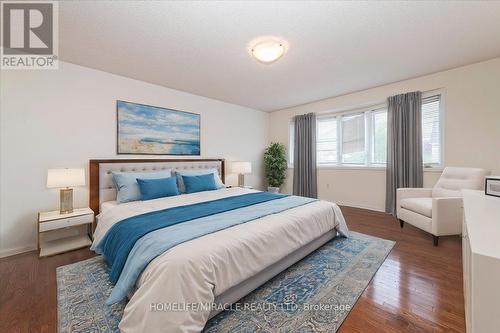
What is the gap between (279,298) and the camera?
65.6 inches

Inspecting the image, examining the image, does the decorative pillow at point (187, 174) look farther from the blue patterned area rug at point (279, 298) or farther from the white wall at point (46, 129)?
the blue patterned area rug at point (279, 298)

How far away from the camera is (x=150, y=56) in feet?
8.86

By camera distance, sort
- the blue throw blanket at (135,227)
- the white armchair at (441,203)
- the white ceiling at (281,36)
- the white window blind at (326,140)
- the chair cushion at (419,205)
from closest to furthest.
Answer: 1. the blue throw blanket at (135,227)
2. the white ceiling at (281,36)
3. the white armchair at (441,203)
4. the chair cushion at (419,205)
5. the white window blind at (326,140)

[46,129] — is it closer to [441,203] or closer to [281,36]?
[281,36]

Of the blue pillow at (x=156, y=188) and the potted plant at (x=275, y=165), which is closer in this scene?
the blue pillow at (x=156, y=188)

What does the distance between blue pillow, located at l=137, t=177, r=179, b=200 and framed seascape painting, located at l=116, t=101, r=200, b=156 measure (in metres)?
0.82

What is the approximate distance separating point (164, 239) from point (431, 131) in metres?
4.51

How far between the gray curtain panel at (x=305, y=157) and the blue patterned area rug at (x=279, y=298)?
2775 mm

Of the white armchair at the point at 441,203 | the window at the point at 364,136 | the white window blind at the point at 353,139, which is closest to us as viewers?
the white armchair at the point at 441,203

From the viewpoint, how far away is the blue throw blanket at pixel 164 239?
1369 mm

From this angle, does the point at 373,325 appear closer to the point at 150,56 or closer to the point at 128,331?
A: the point at 128,331

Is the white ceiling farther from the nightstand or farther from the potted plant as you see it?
the potted plant

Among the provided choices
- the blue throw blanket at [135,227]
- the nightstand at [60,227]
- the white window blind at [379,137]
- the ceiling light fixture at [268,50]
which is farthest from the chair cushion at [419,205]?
the nightstand at [60,227]

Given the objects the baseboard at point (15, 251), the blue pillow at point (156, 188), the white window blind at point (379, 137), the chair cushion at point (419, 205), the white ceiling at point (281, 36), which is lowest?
the baseboard at point (15, 251)
